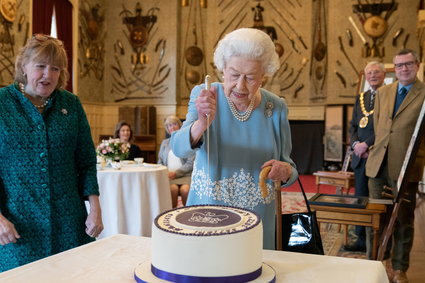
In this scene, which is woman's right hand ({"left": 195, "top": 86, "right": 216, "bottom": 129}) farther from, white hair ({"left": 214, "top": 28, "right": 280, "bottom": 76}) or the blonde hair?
the blonde hair

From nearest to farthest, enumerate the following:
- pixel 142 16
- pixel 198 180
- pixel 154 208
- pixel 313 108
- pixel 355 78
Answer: pixel 198 180 → pixel 154 208 → pixel 355 78 → pixel 313 108 → pixel 142 16

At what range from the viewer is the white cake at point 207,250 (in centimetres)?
107

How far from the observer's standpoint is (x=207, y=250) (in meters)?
1.07

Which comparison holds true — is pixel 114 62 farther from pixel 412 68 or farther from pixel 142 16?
pixel 412 68

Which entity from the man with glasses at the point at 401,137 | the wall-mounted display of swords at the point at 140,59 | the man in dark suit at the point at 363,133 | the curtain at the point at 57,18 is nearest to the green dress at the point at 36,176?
the man with glasses at the point at 401,137

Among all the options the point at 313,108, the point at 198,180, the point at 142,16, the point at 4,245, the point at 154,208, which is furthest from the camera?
the point at 142,16

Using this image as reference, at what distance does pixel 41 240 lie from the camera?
6.50 feet

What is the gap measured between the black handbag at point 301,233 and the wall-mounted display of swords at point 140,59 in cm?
1177

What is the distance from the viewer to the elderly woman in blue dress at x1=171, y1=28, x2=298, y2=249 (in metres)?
1.69

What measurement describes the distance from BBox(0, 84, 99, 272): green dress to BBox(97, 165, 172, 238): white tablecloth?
2505 mm

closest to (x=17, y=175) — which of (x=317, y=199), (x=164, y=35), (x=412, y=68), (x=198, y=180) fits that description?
(x=198, y=180)

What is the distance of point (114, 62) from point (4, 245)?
12.3m

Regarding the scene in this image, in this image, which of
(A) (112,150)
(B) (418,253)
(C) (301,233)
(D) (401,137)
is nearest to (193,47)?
(A) (112,150)

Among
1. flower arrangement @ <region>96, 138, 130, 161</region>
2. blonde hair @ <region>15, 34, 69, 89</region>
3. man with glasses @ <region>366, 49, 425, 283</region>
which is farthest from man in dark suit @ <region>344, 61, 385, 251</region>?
blonde hair @ <region>15, 34, 69, 89</region>
